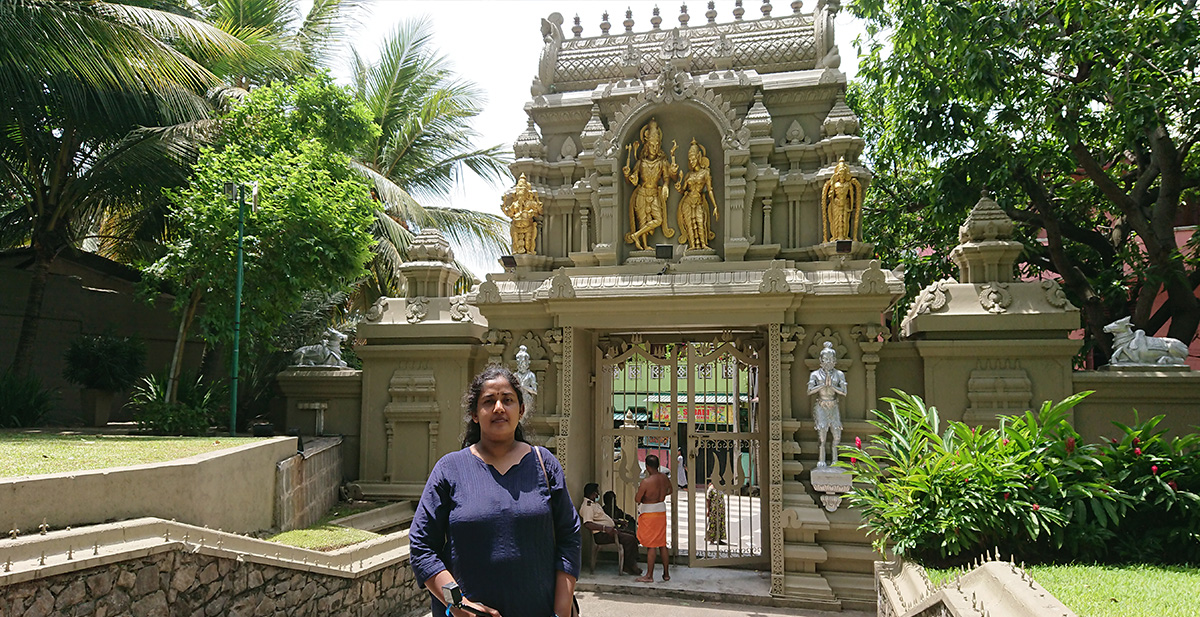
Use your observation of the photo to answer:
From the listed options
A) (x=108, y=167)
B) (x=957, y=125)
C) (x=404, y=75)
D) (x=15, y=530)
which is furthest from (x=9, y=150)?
(x=957, y=125)

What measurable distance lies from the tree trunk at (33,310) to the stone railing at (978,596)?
12764mm

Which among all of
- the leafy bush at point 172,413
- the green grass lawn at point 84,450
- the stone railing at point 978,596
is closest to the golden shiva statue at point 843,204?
the stone railing at point 978,596

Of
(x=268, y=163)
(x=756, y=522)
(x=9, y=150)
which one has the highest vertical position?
(x=9, y=150)

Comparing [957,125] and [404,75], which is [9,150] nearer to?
[404,75]

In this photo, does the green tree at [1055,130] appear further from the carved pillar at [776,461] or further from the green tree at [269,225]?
the green tree at [269,225]

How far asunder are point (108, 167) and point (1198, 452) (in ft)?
45.3

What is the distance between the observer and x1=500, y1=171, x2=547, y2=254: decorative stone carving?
10750 millimetres

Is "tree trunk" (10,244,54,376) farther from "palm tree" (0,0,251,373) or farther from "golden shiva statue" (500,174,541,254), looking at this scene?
"golden shiva statue" (500,174,541,254)

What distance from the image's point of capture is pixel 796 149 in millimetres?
10328

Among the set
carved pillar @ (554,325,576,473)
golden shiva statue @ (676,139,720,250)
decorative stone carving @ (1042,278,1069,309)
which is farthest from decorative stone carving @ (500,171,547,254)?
decorative stone carving @ (1042,278,1069,309)

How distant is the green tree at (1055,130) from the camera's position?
962 cm

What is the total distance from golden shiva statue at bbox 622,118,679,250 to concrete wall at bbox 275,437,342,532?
4892mm

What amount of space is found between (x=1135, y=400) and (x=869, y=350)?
Answer: 3.15 metres

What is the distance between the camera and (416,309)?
35.7 ft
